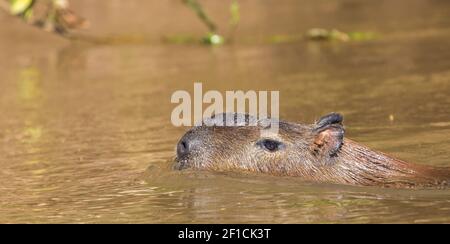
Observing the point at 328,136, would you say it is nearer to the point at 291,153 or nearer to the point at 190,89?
the point at 291,153

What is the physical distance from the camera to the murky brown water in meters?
6.74

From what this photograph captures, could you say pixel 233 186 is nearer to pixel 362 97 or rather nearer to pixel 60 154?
pixel 60 154

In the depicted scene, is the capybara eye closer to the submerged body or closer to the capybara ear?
the submerged body

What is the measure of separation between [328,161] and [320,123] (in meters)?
0.27

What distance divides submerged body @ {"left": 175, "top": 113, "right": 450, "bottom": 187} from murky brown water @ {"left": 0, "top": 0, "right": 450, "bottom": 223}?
13 cm

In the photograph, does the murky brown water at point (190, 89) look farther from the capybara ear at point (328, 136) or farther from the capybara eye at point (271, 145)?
the capybara ear at point (328, 136)

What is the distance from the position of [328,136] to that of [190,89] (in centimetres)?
489

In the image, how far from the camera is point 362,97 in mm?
10914

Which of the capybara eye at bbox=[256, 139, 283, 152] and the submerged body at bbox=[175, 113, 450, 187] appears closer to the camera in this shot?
the submerged body at bbox=[175, 113, 450, 187]

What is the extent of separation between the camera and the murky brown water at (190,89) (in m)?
6.74

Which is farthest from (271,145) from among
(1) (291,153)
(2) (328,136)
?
(2) (328,136)

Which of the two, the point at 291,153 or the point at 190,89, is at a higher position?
the point at 190,89

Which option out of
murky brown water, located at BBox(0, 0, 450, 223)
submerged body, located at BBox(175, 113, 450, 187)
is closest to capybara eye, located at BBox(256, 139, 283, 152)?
submerged body, located at BBox(175, 113, 450, 187)

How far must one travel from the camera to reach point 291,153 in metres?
7.48
